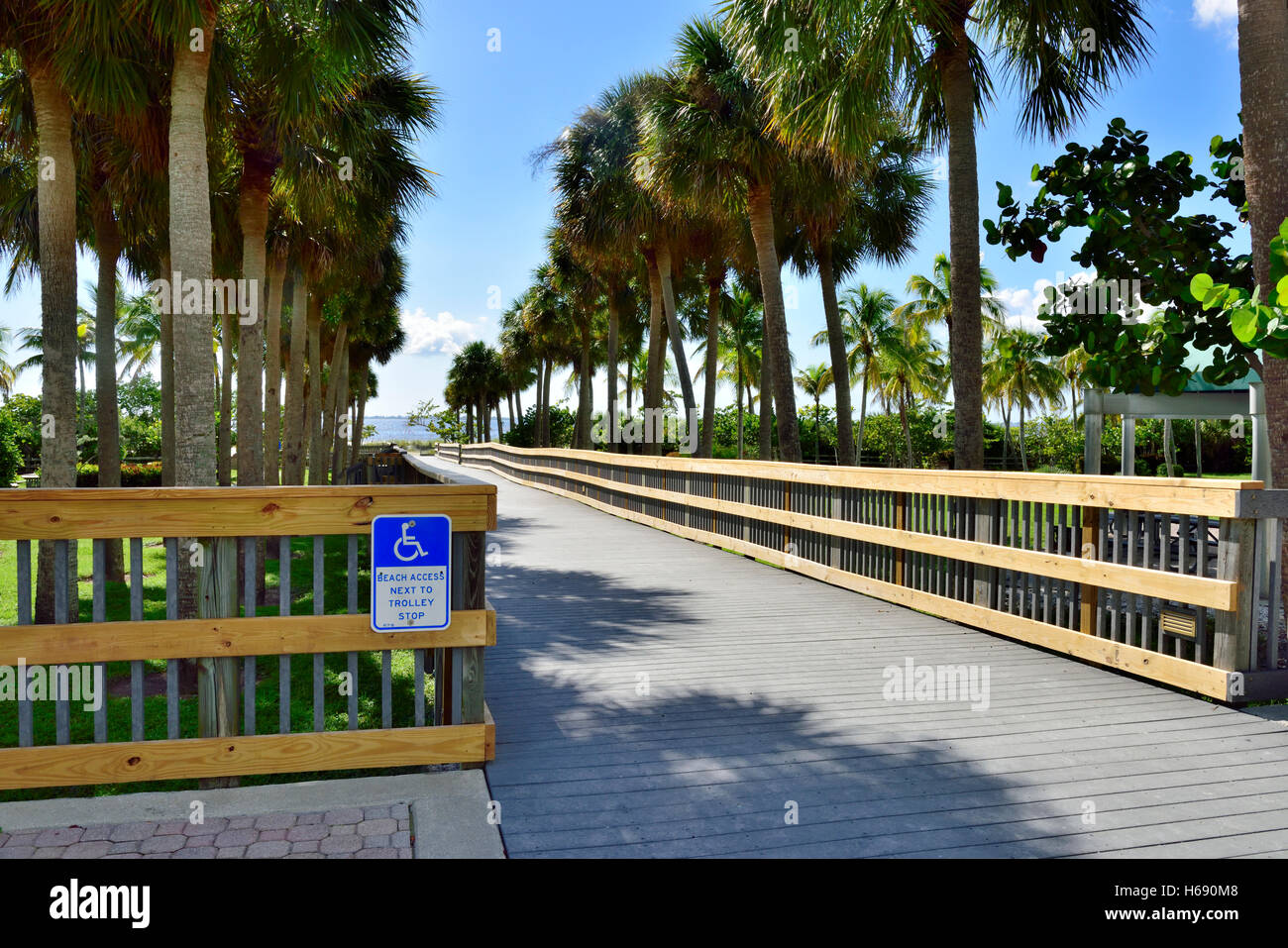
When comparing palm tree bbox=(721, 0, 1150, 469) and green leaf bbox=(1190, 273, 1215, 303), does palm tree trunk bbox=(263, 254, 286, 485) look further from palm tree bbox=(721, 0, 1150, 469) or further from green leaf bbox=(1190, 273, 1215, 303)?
green leaf bbox=(1190, 273, 1215, 303)

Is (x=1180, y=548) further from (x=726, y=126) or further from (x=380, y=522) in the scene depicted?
(x=726, y=126)

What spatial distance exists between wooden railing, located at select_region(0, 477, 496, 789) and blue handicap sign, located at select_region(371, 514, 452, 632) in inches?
2.1

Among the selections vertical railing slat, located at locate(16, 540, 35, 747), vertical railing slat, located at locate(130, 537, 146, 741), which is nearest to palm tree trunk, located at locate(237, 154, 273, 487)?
vertical railing slat, located at locate(16, 540, 35, 747)

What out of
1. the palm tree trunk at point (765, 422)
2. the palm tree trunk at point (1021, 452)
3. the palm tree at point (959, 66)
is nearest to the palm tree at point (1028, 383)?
the palm tree trunk at point (1021, 452)

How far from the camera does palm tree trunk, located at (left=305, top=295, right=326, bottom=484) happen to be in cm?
1997

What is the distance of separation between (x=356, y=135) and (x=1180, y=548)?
9394 mm

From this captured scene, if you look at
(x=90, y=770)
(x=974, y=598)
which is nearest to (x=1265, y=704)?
(x=974, y=598)

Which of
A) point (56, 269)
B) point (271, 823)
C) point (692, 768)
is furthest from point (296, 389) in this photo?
point (692, 768)

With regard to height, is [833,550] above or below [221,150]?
below

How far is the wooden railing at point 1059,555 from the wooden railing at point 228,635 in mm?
3965

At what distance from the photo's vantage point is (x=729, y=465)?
1179 cm

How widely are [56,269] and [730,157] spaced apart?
1110 centimetres

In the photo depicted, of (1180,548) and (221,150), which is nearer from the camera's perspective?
(1180,548)
